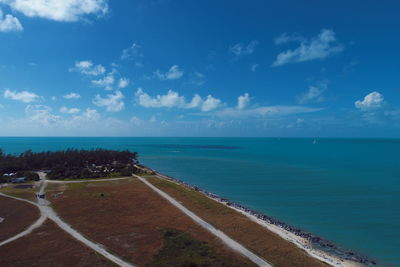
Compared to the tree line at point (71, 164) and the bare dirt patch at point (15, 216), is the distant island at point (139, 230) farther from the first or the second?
the tree line at point (71, 164)

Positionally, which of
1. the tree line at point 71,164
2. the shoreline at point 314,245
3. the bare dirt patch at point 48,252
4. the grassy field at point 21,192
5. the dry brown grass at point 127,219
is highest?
the tree line at point 71,164

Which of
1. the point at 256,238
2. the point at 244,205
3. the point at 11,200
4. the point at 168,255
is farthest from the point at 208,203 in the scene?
the point at 11,200

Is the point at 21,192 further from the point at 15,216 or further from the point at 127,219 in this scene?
the point at 127,219

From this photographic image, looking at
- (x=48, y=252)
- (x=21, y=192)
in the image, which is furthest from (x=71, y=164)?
(x=48, y=252)

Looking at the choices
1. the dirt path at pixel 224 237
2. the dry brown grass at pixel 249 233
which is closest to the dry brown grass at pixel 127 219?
the dirt path at pixel 224 237

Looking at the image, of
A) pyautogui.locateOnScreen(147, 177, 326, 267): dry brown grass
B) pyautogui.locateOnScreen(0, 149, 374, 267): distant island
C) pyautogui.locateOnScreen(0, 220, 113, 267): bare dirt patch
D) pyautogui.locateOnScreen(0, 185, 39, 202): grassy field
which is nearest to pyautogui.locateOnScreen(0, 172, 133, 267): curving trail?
pyautogui.locateOnScreen(0, 149, 374, 267): distant island

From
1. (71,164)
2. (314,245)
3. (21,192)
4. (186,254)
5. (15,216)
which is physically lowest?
(314,245)

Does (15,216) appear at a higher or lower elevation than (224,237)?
lower
